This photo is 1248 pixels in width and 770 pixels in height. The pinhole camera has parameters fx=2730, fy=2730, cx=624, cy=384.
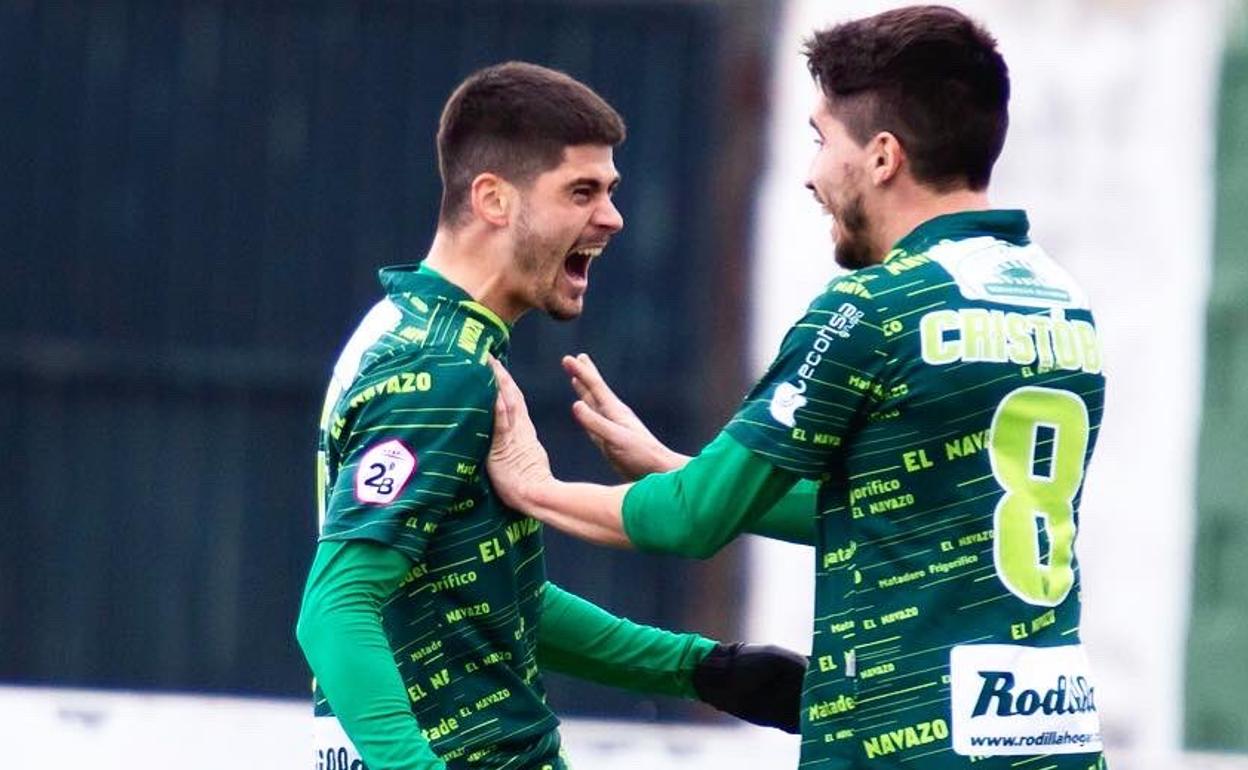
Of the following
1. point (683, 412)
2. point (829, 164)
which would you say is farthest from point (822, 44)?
point (683, 412)

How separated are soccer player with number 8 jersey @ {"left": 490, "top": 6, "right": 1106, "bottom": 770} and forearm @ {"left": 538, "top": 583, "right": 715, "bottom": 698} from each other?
51 cm

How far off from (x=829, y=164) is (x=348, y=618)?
3.28 ft

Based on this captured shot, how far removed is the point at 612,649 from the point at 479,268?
755mm

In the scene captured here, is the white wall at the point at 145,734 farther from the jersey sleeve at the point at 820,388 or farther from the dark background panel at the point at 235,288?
the dark background panel at the point at 235,288

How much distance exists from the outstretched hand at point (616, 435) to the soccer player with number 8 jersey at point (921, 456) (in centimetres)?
25

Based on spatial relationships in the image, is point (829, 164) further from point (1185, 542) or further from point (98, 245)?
point (98, 245)

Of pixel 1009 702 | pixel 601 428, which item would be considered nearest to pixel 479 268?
pixel 601 428

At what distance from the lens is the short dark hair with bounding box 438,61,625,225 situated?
166 inches

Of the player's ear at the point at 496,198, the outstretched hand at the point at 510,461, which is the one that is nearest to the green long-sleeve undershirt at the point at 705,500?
the outstretched hand at the point at 510,461

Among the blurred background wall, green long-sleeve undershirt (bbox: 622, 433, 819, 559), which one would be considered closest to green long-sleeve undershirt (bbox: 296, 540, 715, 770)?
green long-sleeve undershirt (bbox: 622, 433, 819, 559)

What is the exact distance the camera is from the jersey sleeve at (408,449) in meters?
3.86

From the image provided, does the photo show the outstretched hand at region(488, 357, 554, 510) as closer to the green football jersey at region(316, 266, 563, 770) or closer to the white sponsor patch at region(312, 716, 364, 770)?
the green football jersey at region(316, 266, 563, 770)

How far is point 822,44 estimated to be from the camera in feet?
13.6

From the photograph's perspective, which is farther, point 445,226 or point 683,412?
point 683,412
